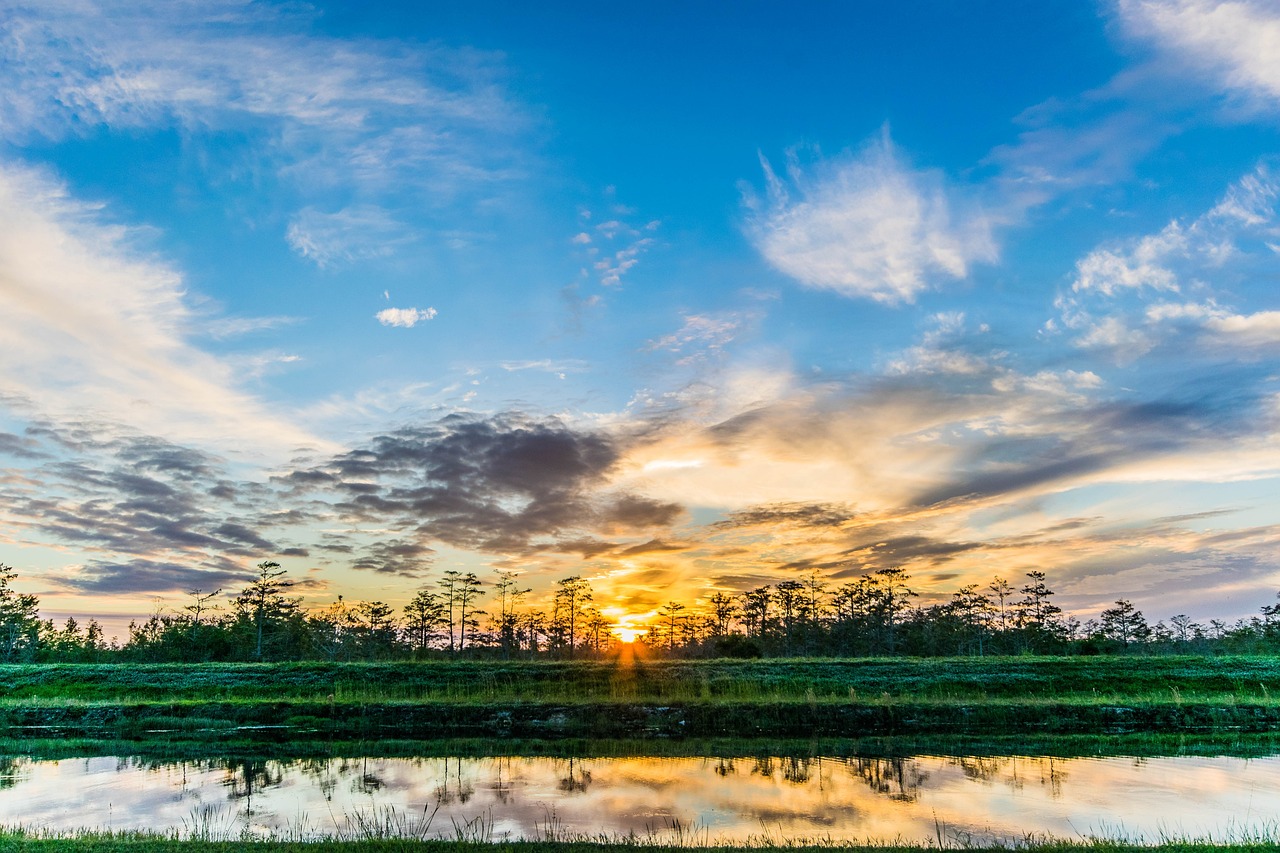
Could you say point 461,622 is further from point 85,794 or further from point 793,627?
point 85,794

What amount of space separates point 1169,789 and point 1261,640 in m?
70.0

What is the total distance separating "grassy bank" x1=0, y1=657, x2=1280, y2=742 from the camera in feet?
101

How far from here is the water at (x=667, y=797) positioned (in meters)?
14.5

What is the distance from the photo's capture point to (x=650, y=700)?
33.7m

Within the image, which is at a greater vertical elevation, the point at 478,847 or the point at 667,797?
the point at 478,847

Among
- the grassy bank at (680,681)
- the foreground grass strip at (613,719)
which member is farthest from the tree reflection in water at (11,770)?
the grassy bank at (680,681)

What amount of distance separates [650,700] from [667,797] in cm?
1613

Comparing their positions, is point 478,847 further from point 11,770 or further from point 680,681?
point 680,681

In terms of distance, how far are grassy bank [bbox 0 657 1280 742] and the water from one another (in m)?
7.01

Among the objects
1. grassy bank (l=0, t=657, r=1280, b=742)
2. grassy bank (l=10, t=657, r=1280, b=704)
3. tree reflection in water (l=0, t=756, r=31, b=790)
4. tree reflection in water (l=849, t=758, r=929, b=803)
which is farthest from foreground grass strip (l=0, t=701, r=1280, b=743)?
tree reflection in water (l=849, t=758, r=929, b=803)

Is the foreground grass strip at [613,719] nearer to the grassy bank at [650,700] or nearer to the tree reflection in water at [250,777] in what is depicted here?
the grassy bank at [650,700]

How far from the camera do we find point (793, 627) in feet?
292


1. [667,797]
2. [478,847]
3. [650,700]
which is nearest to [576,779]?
[667,797]

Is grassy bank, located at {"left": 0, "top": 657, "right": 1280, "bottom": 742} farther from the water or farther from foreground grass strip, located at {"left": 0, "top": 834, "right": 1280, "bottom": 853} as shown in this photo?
foreground grass strip, located at {"left": 0, "top": 834, "right": 1280, "bottom": 853}
